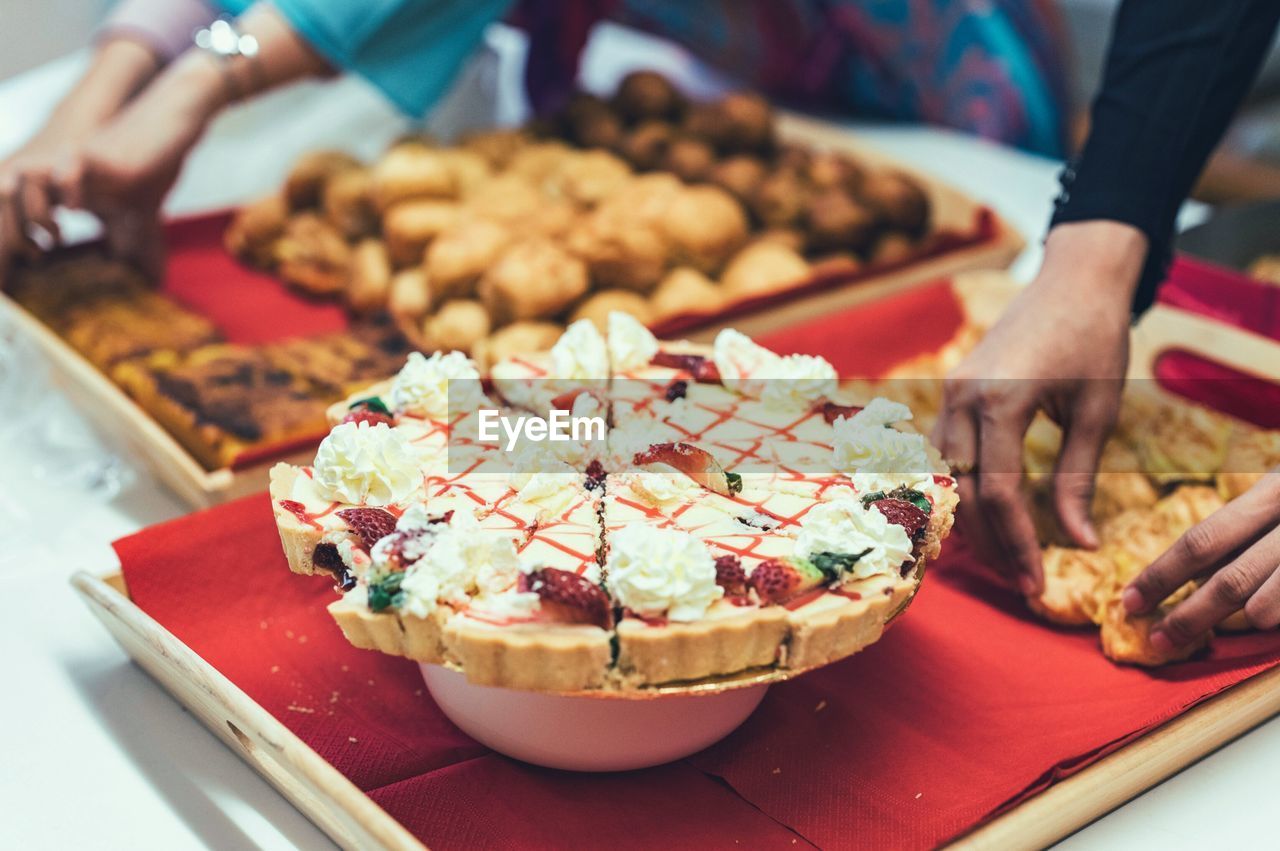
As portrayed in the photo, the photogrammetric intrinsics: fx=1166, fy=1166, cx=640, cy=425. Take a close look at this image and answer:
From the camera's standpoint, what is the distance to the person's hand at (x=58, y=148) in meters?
2.02

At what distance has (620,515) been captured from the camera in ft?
3.67

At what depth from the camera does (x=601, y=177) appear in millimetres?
2439

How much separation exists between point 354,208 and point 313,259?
15cm

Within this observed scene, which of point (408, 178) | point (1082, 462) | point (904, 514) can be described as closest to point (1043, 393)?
point (1082, 462)

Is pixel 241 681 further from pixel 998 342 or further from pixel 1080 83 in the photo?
pixel 1080 83

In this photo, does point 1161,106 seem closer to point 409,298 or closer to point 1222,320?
point 1222,320

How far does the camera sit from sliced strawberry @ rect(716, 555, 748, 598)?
1.02 metres

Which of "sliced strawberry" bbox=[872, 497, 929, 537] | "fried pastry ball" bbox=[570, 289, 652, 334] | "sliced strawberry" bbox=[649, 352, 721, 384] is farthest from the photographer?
"fried pastry ball" bbox=[570, 289, 652, 334]

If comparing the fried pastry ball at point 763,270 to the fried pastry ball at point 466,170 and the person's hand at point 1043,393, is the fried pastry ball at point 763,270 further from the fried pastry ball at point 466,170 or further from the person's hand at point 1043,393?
the person's hand at point 1043,393

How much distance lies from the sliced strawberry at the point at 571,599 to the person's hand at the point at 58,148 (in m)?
1.48

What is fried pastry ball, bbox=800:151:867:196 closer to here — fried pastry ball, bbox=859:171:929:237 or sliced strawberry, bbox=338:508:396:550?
fried pastry ball, bbox=859:171:929:237

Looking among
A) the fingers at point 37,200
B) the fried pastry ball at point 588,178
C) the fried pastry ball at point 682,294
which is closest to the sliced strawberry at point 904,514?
the fried pastry ball at point 682,294

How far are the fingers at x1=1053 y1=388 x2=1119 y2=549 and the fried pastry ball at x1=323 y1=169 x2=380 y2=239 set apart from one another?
156 cm
